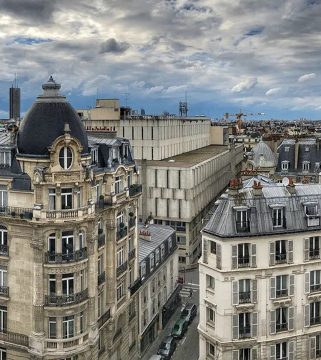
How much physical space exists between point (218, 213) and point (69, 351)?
1815 cm

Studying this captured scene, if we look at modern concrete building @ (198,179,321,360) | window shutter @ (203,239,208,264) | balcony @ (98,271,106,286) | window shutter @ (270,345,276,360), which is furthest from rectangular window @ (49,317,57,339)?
window shutter @ (270,345,276,360)

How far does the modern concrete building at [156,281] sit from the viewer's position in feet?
213

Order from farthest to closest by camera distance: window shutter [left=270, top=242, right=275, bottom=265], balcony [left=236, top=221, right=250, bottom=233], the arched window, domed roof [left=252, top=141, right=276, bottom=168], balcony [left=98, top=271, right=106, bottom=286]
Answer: domed roof [left=252, top=141, right=276, bottom=168], balcony [left=98, top=271, right=106, bottom=286], window shutter [left=270, top=242, right=275, bottom=265], balcony [left=236, top=221, right=250, bottom=233], the arched window

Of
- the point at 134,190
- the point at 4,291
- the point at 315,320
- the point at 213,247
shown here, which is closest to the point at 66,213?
the point at 4,291

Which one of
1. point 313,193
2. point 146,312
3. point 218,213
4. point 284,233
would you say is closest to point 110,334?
point 146,312

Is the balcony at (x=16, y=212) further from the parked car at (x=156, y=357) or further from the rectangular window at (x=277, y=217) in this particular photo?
the parked car at (x=156, y=357)

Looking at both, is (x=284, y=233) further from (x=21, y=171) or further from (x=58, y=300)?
(x=21, y=171)

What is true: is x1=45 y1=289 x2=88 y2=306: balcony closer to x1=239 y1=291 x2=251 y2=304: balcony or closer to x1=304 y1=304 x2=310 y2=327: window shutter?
x1=239 y1=291 x2=251 y2=304: balcony

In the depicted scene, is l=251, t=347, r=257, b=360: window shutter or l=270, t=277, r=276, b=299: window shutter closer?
l=270, t=277, r=276, b=299: window shutter

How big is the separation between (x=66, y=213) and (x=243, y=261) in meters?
16.4

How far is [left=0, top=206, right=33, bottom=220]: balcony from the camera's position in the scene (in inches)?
1831

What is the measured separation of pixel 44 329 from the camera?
155ft

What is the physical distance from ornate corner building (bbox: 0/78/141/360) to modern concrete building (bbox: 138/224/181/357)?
45.8ft

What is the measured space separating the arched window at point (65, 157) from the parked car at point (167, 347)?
91.3ft
